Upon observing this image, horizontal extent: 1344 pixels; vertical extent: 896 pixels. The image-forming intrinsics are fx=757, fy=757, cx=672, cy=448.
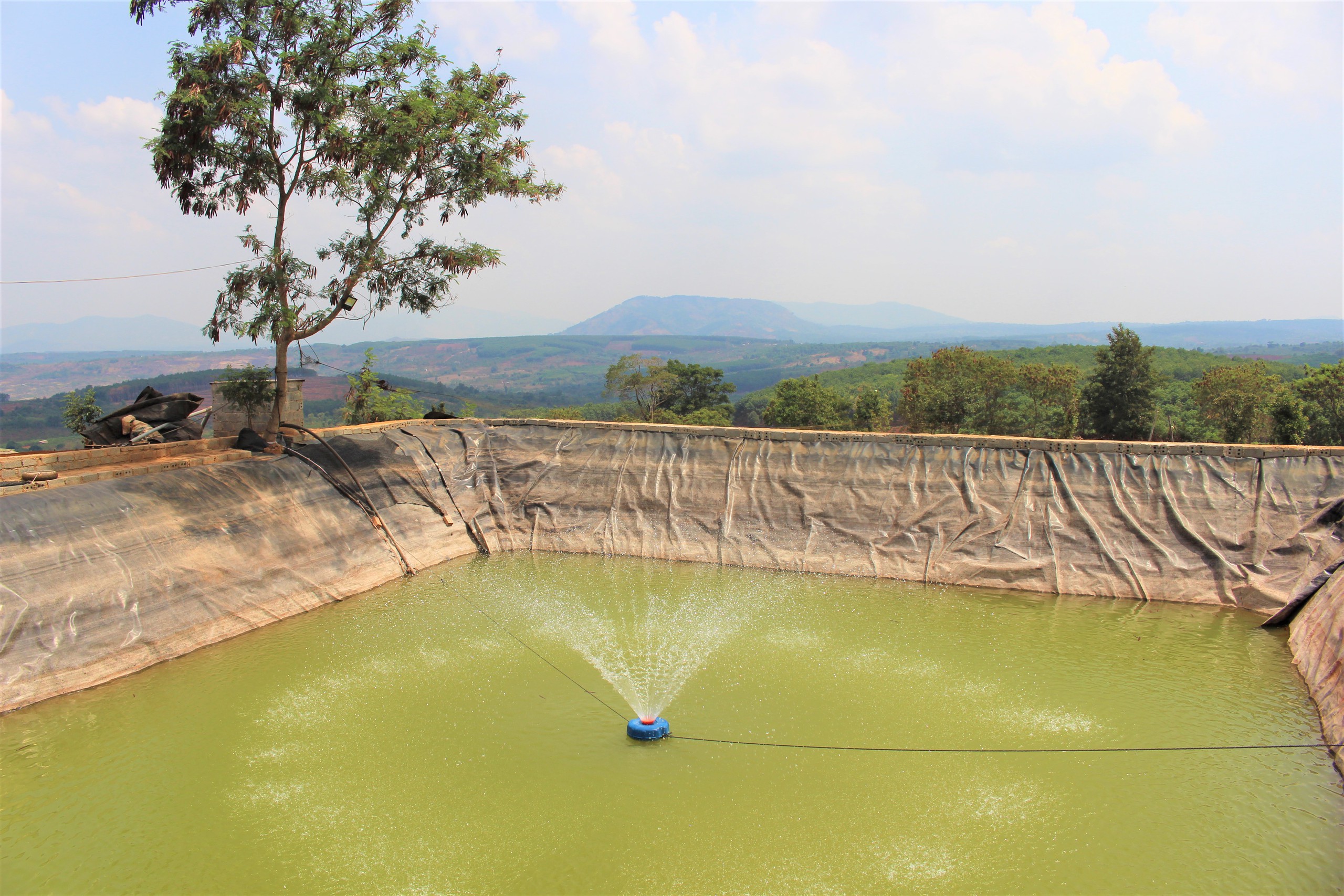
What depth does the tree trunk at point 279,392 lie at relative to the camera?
14234 millimetres

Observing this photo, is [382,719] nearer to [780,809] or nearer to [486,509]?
[780,809]

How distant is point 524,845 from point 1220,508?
39.1ft

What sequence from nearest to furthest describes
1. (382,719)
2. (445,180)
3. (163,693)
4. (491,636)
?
(382,719)
(163,693)
(491,636)
(445,180)

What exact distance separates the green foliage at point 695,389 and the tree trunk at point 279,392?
3162 centimetres

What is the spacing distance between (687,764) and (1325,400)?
27.9 metres

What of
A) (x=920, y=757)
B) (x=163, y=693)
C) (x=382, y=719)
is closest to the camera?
(x=920, y=757)

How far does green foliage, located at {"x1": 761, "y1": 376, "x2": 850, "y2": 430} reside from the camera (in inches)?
1535

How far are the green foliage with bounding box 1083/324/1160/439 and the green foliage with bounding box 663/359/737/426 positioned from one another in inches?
817

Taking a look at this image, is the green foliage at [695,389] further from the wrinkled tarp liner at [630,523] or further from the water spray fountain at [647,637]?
the water spray fountain at [647,637]

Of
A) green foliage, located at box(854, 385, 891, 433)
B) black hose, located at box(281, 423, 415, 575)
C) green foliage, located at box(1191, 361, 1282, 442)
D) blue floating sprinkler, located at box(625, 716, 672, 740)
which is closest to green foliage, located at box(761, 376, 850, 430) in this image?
green foliage, located at box(854, 385, 891, 433)

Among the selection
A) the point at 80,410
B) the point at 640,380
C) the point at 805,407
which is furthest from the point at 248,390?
the point at 805,407

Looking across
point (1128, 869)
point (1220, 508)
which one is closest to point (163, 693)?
point (1128, 869)

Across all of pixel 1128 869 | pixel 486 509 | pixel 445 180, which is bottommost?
pixel 1128 869

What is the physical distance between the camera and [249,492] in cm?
1234
